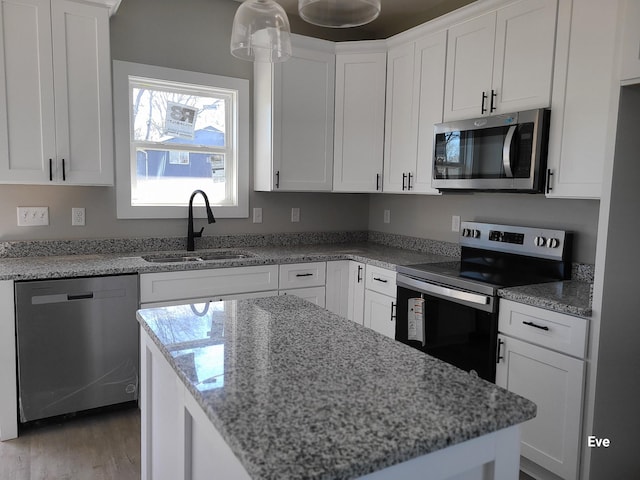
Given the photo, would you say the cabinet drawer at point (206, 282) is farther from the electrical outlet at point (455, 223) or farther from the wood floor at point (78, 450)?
the electrical outlet at point (455, 223)

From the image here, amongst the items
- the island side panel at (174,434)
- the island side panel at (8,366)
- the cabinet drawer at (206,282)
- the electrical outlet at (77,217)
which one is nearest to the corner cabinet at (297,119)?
the cabinet drawer at (206,282)

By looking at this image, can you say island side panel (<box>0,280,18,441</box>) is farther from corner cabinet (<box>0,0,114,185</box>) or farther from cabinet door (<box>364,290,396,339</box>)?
cabinet door (<box>364,290,396,339</box>)

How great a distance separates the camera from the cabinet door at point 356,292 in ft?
10.9

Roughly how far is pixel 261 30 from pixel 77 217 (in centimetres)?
204

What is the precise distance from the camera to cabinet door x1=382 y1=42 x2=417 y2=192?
3246 mm

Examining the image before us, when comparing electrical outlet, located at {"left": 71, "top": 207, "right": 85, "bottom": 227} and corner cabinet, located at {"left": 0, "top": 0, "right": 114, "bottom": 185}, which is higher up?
corner cabinet, located at {"left": 0, "top": 0, "right": 114, "bottom": 185}

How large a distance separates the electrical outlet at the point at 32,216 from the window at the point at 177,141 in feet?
1.41

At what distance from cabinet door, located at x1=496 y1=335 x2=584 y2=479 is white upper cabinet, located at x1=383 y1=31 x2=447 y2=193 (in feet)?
4.18

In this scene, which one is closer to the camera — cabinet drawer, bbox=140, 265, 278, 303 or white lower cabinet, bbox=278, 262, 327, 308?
cabinet drawer, bbox=140, 265, 278, 303

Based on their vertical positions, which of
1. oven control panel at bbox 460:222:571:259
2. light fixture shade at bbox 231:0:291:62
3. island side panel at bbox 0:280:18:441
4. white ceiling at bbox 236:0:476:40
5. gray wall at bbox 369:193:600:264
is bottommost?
island side panel at bbox 0:280:18:441

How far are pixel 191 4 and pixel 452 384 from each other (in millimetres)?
3165

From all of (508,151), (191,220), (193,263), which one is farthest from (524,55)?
(191,220)

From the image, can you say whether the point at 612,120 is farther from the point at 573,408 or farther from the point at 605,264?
the point at 573,408

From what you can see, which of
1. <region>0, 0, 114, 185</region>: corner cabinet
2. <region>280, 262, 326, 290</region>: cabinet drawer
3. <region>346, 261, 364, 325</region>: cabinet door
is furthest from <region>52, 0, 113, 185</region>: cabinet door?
<region>346, 261, 364, 325</region>: cabinet door
